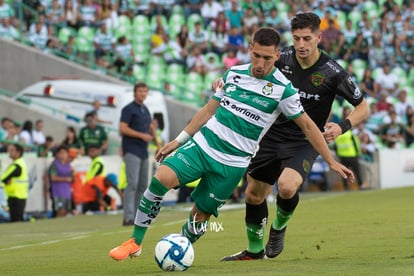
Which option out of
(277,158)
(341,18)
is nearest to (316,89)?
(277,158)

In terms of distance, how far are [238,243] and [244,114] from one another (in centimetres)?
394

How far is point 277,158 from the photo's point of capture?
1165 centimetres

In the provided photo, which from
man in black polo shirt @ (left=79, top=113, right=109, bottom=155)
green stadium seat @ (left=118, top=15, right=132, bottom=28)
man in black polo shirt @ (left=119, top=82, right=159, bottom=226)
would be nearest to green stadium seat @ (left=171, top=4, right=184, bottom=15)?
green stadium seat @ (left=118, top=15, right=132, bottom=28)

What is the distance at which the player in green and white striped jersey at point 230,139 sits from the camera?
10.1 m

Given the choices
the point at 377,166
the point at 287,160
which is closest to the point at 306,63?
the point at 287,160

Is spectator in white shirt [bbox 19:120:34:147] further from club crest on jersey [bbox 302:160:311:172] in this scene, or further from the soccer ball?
the soccer ball

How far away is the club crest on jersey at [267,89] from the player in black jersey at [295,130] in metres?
1.24

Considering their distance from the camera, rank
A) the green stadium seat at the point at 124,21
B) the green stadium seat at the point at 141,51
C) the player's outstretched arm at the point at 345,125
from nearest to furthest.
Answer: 1. the player's outstretched arm at the point at 345,125
2. the green stadium seat at the point at 141,51
3. the green stadium seat at the point at 124,21

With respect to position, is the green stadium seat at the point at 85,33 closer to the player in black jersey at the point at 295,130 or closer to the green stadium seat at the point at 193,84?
the green stadium seat at the point at 193,84

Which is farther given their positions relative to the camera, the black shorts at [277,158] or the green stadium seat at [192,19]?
the green stadium seat at [192,19]

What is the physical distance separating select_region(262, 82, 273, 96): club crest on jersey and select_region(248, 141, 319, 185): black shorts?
4.38 feet

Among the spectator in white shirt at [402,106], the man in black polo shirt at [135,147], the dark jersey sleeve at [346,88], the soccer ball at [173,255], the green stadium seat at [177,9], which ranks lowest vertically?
the spectator in white shirt at [402,106]

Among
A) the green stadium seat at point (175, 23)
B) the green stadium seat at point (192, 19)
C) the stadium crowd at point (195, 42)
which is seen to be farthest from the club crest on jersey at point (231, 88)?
the green stadium seat at point (192, 19)

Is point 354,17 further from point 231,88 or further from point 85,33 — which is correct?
point 231,88
